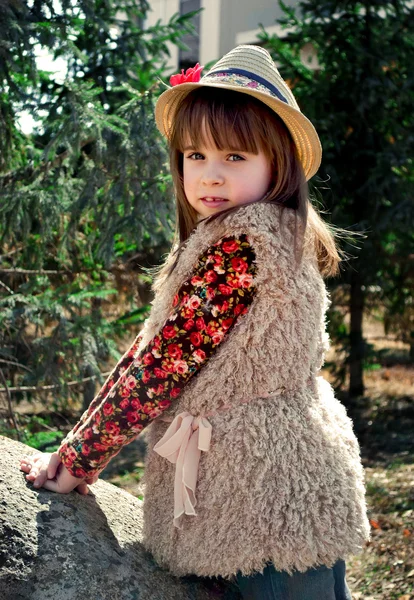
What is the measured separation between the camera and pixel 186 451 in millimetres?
1815

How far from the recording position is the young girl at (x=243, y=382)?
1759 millimetres

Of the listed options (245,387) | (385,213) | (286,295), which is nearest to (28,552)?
(245,387)

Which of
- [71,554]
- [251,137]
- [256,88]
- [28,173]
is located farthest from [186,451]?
[28,173]

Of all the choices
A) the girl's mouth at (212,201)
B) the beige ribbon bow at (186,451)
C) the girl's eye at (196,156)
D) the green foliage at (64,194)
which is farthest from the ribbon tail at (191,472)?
the green foliage at (64,194)

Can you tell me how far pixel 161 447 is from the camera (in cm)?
184

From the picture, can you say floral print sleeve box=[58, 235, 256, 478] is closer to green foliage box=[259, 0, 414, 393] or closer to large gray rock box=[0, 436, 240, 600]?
large gray rock box=[0, 436, 240, 600]

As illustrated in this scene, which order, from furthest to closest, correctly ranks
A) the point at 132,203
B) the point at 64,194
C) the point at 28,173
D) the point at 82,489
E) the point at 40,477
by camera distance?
the point at 28,173
the point at 64,194
the point at 132,203
the point at 82,489
the point at 40,477

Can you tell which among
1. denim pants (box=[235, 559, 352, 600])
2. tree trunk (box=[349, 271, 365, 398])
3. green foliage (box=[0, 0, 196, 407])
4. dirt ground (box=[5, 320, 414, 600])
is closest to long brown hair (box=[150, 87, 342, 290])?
denim pants (box=[235, 559, 352, 600])

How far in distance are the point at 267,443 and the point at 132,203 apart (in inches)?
95.3

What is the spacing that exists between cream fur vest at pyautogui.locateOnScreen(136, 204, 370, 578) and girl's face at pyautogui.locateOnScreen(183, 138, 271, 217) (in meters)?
0.09

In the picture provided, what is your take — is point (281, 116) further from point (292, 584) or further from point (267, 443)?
point (292, 584)

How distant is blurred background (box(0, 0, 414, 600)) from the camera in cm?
388

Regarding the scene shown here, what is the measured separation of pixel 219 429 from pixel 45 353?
2.90 meters

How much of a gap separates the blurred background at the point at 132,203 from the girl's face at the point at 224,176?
52 cm
